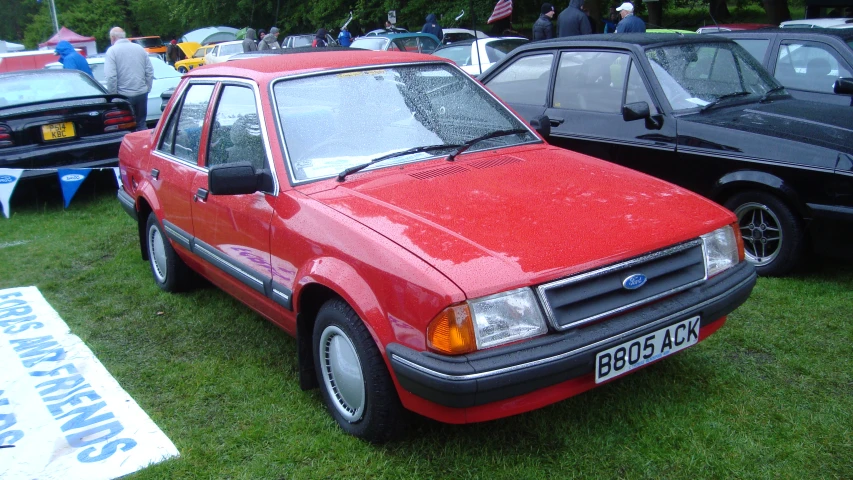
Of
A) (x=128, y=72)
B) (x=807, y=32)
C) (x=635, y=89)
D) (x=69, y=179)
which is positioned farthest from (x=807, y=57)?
(x=128, y=72)

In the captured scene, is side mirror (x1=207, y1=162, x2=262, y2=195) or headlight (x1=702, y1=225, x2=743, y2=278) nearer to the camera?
headlight (x1=702, y1=225, x2=743, y2=278)

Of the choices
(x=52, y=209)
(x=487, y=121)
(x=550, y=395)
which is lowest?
(x=52, y=209)

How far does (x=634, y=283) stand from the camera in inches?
110

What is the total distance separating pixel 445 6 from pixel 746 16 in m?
11.6

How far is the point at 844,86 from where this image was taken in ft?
18.9

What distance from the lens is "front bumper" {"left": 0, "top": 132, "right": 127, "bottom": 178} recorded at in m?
7.23

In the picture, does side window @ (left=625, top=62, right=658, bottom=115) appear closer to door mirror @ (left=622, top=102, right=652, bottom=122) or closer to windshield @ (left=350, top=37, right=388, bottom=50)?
door mirror @ (left=622, top=102, right=652, bottom=122)

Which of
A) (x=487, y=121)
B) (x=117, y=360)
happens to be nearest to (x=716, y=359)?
(x=487, y=121)

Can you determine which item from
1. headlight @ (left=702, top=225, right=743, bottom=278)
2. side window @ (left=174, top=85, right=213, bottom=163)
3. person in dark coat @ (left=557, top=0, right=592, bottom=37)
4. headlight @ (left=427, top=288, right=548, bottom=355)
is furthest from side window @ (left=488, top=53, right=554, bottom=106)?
person in dark coat @ (left=557, top=0, right=592, bottom=37)

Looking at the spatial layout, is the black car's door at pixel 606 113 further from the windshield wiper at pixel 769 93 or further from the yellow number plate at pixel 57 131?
the yellow number plate at pixel 57 131

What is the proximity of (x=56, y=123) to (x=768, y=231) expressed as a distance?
666cm

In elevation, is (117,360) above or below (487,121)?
below

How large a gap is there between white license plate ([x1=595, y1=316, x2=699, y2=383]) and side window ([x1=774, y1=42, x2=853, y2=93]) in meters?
4.19

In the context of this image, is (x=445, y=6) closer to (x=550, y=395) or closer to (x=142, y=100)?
(x=142, y=100)
